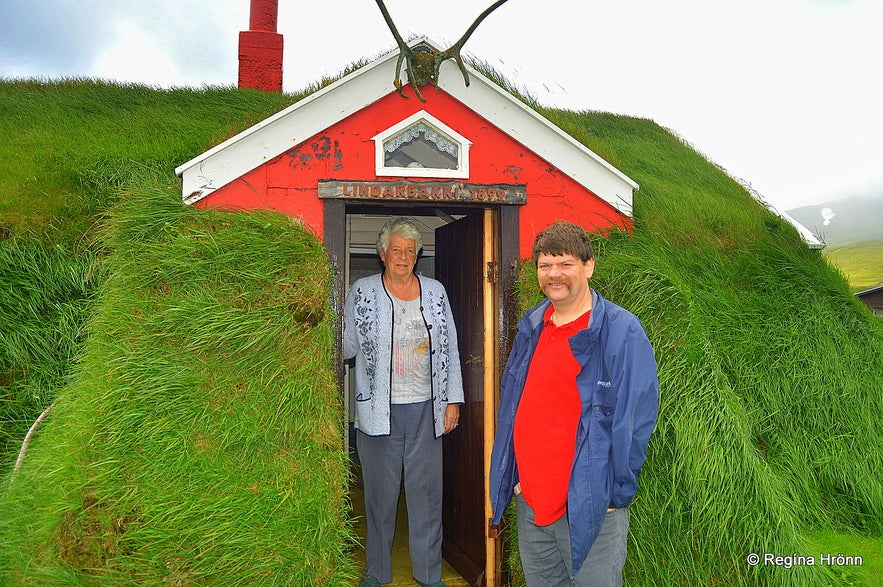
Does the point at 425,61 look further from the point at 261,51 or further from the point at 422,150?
the point at 261,51

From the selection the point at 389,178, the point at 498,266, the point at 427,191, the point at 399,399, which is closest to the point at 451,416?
the point at 399,399

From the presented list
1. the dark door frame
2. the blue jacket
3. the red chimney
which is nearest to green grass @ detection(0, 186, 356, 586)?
the dark door frame

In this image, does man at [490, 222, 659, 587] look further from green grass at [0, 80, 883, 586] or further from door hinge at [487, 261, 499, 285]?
door hinge at [487, 261, 499, 285]

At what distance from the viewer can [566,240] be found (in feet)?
8.52

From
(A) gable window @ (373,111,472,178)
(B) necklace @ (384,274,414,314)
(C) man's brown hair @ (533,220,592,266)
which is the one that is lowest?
(B) necklace @ (384,274,414,314)

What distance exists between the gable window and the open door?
424mm

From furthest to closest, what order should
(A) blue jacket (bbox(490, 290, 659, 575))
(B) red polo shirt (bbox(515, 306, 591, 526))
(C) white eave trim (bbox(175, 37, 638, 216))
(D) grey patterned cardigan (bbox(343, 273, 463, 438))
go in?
(D) grey patterned cardigan (bbox(343, 273, 463, 438))
(C) white eave trim (bbox(175, 37, 638, 216))
(B) red polo shirt (bbox(515, 306, 591, 526))
(A) blue jacket (bbox(490, 290, 659, 575))

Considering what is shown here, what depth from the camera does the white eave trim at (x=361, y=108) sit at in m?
3.90

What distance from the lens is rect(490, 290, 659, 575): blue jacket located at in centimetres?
238

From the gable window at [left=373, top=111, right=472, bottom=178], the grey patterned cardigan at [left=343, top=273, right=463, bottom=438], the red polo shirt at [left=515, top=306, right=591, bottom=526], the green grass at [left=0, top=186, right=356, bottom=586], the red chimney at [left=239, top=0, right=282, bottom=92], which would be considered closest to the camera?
the red polo shirt at [left=515, top=306, right=591, bottom=526]

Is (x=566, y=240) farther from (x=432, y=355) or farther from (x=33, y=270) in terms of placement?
(x=33, y=270)

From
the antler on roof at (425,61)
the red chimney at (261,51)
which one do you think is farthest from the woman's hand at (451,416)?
the red chimney at (261,51)

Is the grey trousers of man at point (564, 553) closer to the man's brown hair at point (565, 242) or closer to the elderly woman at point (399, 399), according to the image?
the man's brown hair at point (565, 242)

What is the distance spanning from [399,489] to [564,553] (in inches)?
69.7
